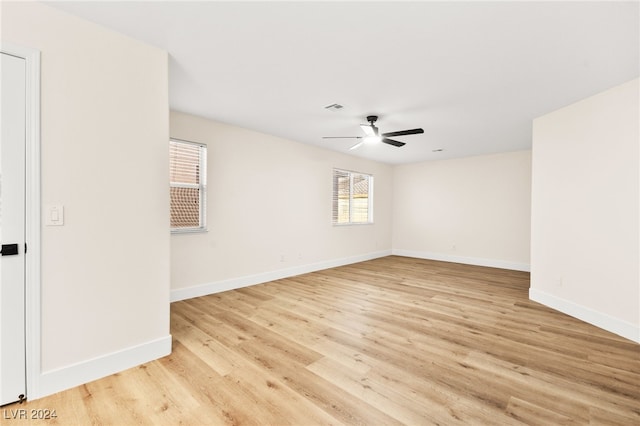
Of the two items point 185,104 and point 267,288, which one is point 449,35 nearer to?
point 185,104

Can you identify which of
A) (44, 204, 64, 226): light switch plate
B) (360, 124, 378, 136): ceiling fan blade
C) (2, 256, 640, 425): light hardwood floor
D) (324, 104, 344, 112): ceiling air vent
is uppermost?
(324, 104, 344, 112): ceiling air vent

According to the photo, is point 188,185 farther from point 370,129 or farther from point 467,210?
point 467,210

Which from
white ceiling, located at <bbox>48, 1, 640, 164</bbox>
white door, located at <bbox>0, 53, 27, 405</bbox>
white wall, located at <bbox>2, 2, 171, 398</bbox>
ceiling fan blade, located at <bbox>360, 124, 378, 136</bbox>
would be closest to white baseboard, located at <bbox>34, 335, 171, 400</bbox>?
white wall, located at <bbox>2, 2, 171, 398</bbox>

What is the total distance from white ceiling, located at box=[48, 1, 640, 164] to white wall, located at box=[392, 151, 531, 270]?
276 cm

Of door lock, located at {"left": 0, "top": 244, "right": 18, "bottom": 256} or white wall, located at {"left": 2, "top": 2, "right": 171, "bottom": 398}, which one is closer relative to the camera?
door lock, located at {"left": 0, "top": 244, "right": 18, "bottom": 256}

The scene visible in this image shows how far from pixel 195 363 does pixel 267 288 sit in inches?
86.3

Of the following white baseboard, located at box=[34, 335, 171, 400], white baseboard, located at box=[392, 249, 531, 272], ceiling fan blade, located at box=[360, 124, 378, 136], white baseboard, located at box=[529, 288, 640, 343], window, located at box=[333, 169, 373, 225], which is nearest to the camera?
white baseboard, located at box=[34, 335, 171, 400]

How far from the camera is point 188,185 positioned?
12.8 feet

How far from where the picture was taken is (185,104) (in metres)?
3.51

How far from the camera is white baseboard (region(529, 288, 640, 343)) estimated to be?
278 cm

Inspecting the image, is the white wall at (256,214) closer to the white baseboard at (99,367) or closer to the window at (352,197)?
the window at (352,197)

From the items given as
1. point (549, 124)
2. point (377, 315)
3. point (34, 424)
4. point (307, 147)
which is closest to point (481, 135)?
point (549, 124)

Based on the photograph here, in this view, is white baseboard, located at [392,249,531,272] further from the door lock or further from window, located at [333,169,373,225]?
the door lock

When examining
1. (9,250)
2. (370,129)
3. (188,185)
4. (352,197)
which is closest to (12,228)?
(9,250)
